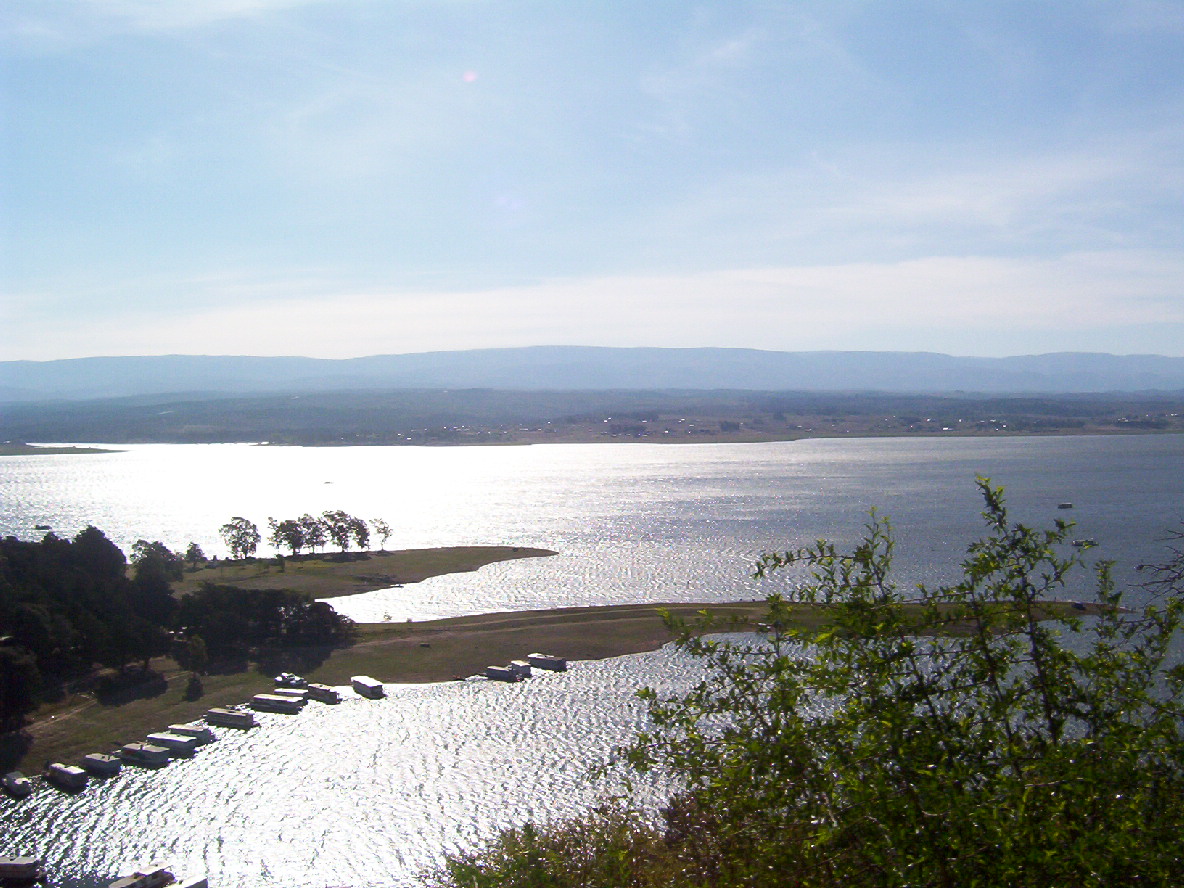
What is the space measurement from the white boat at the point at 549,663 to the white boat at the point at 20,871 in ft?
37.3

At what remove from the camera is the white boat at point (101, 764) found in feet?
52.6

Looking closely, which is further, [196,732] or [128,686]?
[128,686]

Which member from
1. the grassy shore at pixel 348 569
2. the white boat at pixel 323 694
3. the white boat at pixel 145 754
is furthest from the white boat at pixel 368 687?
the grassy shore at pixel 348 569

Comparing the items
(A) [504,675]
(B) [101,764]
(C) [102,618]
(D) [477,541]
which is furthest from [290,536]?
(B) [101,764]

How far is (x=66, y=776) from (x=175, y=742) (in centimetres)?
186

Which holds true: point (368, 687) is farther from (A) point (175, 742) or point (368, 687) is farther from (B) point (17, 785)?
(B) point (17, 785)

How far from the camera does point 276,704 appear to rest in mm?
19297

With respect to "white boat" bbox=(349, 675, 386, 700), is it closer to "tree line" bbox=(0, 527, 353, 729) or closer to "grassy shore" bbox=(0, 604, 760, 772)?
"grassy shore" bbox=(0, 604, 760, 772)

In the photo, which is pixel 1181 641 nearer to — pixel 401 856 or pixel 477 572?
pixel 401 856

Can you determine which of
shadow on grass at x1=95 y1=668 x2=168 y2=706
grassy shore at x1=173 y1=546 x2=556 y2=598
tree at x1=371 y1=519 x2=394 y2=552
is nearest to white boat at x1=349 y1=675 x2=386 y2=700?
shadow on grass at x1=95 y1=668 x2=168 y2=706

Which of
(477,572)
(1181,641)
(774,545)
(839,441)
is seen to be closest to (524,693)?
(1181,641)

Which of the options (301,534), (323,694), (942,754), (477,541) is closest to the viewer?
(942,754)

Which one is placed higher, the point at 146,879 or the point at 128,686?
the point at 128,686

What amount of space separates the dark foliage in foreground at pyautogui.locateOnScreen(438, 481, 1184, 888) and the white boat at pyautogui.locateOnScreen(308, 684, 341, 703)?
1611 centimetres
